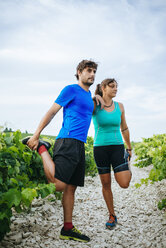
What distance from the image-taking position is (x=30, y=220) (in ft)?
11.6

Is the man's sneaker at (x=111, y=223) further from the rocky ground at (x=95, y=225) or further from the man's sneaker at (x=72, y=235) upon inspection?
the man's sneaker at (x=72, y=235)

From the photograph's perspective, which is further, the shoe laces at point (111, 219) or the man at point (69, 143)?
the shoe laces at point (111, 219)

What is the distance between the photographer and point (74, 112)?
2912 mm

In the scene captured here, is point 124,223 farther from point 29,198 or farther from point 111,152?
point 29,198

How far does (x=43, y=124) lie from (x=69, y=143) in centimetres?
41

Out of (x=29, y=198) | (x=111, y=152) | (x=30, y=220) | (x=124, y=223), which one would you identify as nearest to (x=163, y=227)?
(x=124, y=223)

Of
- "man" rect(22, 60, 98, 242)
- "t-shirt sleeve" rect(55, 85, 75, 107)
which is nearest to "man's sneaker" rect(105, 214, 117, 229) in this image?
"man" rect(22, 60, 98, 242)

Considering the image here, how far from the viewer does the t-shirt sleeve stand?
9.50ft

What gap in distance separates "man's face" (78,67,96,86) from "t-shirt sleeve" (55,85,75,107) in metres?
0.34

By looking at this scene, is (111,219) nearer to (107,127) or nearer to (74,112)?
(107,127)

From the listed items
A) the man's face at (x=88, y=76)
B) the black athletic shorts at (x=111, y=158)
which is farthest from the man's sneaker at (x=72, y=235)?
the man's face at (x=88, y=76)

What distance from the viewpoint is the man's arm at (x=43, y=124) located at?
2.79 metres

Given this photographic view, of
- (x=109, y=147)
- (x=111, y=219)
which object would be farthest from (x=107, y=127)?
(x=111, y=219)

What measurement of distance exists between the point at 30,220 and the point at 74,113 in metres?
1.91
